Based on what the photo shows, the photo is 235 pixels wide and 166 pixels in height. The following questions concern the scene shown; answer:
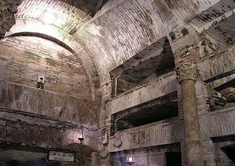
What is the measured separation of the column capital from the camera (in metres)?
5.34

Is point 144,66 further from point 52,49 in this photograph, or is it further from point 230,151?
point 230,151

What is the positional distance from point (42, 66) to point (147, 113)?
3329mm

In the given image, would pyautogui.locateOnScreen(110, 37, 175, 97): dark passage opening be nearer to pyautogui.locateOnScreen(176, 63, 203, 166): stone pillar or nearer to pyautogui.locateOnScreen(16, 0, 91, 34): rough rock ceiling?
pyautogui.locateOnScreen(176, 63, 203, 166): stone pillar

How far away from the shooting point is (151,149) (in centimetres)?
634

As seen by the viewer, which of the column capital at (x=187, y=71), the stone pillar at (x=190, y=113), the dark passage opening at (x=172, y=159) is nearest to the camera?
the stone pillar at (x=190, y=113)

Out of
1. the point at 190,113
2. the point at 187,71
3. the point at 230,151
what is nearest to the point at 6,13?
the point at 187,71

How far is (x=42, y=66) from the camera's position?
25.6 ft

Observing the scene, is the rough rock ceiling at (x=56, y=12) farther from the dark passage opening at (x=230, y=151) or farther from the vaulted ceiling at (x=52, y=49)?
the dark passage opening at (x=230, y=151)

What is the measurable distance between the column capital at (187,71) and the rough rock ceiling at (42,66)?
377 centimetres

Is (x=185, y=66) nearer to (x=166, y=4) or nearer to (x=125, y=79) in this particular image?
(x=166, y=4)

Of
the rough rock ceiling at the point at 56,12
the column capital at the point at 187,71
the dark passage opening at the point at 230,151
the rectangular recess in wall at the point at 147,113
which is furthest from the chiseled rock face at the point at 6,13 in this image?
the dark passage opening at the point at 230,151

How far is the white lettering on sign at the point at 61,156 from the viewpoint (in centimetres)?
712

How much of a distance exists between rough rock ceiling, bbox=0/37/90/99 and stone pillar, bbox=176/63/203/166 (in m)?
3.82

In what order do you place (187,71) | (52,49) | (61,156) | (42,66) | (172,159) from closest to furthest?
(187,71), (172,159), (61,156), (42,66), (52,49)
